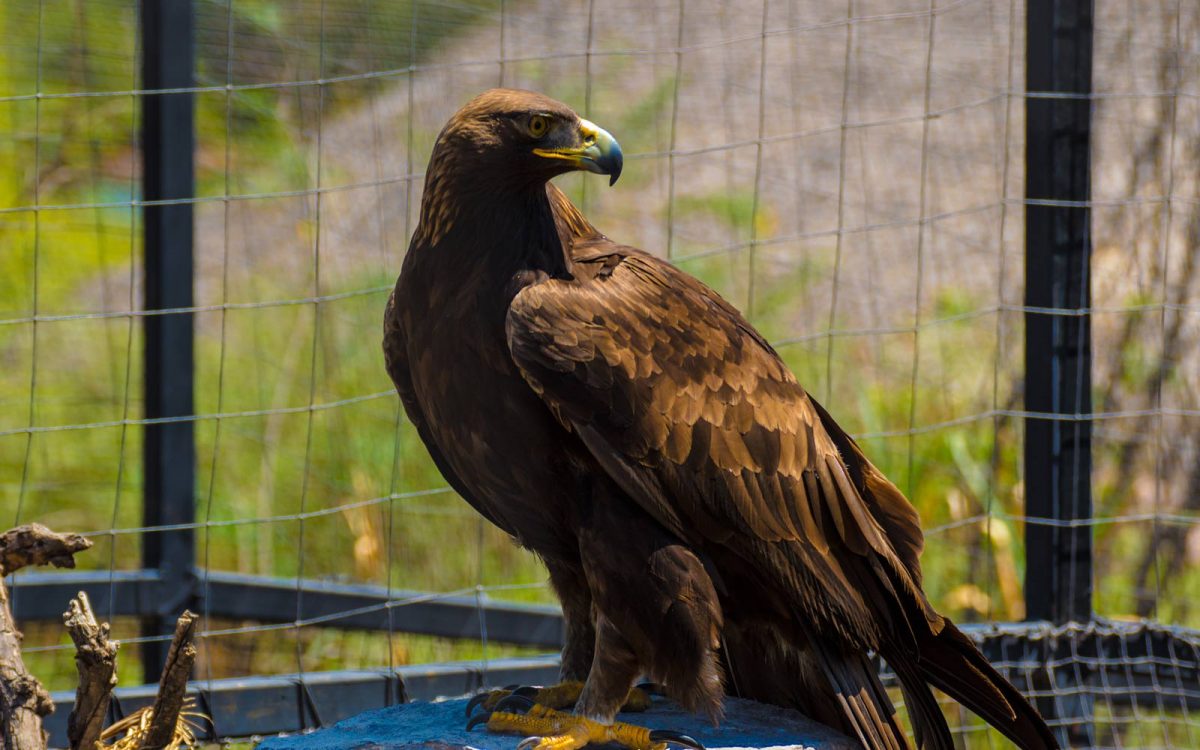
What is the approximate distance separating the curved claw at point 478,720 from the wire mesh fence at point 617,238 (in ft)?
3.76

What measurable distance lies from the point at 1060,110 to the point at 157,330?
8.81 feet

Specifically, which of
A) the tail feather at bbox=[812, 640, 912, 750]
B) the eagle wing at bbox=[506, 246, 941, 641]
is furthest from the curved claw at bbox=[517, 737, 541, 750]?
the tail feather at bbox=[812, 640, 912, 750]

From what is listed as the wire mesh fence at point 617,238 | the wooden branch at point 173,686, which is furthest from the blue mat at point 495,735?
the wire mesh fence at point 617,238

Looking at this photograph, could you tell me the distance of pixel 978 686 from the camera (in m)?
3.18

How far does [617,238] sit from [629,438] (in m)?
4.95

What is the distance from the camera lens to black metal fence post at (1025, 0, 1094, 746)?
469cm

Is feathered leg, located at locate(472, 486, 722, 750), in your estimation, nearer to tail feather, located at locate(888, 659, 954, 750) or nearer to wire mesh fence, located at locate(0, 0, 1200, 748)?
tail feather, located at locate(888, 659, 954, 750)

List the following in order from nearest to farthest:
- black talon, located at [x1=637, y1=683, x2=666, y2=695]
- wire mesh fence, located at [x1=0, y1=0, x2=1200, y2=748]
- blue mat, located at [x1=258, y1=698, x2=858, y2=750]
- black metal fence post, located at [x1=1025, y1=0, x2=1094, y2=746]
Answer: blue mat, located at [x1=258, y1=698, x2=858, y2=750]
black talon, located at [x1=637, y1=683, x2=666, y2=695]
black metal fence post, located at [x1=1025, y1=0, x2=1094, y2=746]
wire mesh fence, located at [x1=0, y1=0, x2=1200, y2=748]

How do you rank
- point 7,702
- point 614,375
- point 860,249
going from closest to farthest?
point 614,375, point 7,702, point 860,249

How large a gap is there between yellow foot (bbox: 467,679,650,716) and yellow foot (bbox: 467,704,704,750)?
0.12m

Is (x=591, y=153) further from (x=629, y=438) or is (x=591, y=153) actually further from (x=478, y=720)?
(x=478, y=720)

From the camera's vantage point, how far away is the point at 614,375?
287 cm

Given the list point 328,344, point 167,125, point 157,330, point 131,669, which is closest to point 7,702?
point 157,330

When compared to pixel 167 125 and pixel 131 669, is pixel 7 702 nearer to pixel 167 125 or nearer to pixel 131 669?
pixel 167 125
